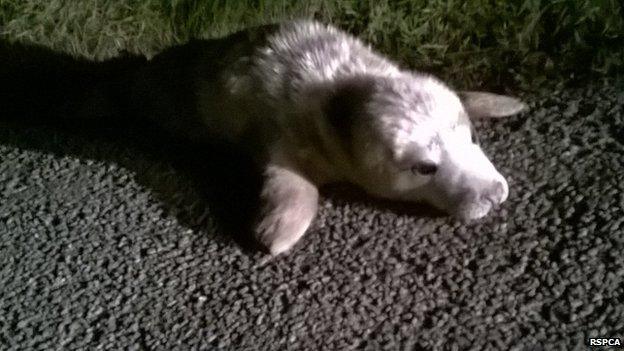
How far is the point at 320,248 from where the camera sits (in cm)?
247

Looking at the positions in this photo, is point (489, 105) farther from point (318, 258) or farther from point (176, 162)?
point (176, 162)

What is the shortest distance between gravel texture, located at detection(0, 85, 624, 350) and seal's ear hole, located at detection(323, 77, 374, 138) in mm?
299

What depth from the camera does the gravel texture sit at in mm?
2213

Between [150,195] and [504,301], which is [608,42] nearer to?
[504,301]

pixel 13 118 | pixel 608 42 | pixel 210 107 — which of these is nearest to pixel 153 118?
pixel 210 107

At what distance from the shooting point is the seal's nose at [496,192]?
94.0 inches

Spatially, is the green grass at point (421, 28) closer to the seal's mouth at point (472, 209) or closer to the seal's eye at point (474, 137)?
the seal's eye at point (474, 137)

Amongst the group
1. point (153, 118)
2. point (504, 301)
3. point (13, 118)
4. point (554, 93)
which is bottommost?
point (13, 118)

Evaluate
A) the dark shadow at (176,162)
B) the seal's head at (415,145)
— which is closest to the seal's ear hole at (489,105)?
the seal's head at (415,145)

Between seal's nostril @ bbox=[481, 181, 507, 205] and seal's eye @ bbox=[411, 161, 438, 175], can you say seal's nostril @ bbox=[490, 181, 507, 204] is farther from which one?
seal's eye @ bbox=[411, 161, 438, 175]

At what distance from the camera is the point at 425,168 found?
2.40 meters

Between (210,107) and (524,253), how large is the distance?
3.92 ft

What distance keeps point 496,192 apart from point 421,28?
3.64 feet

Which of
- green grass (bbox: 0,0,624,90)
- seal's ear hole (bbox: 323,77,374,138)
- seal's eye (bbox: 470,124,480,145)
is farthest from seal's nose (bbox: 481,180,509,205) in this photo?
green grass (bbox: 0,0,624,90)
